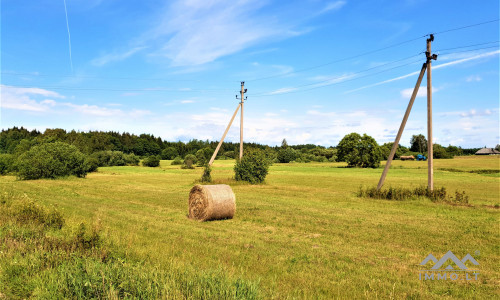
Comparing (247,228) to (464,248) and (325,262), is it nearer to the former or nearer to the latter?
(325,262)

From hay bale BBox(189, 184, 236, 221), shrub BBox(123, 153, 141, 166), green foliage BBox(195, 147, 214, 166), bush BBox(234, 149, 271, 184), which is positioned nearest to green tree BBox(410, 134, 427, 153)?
green foliage BBox(195, 147, 214, 166)

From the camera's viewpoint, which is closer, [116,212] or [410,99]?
[116,212]

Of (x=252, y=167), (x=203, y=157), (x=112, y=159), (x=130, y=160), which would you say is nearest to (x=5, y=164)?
(x=112, y=159)

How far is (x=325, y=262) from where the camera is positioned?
344 inches

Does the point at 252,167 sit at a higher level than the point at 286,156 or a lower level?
lower

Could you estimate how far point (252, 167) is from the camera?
34.1 metres

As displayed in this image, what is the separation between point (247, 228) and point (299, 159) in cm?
10791

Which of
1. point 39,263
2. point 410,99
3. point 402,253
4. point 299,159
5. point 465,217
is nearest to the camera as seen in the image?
point 39,263

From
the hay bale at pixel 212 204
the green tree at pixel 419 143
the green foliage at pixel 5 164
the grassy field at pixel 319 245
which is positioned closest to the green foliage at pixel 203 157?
the green foliage at pixel 5 164

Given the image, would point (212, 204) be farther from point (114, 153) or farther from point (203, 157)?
point (114, 153)

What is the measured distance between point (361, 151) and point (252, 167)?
2319 inches

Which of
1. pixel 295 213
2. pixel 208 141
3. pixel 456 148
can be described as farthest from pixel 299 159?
pixel 295 213

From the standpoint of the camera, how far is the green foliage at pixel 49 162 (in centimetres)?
3953

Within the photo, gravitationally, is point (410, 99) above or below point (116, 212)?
above
